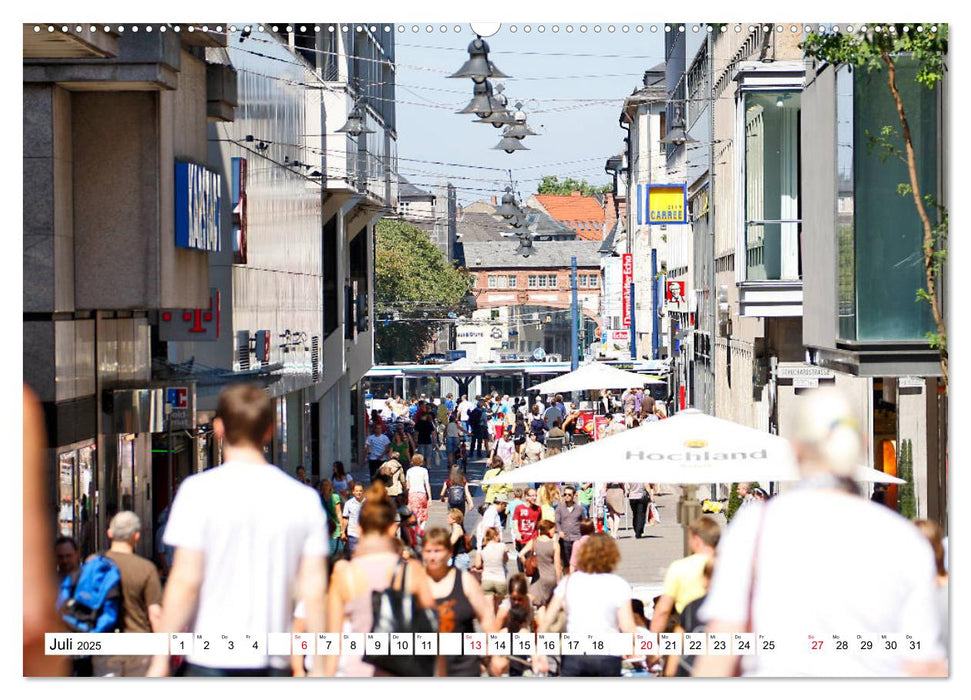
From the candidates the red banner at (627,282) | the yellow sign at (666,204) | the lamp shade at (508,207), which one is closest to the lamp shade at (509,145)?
the yellow sign at (666,204)

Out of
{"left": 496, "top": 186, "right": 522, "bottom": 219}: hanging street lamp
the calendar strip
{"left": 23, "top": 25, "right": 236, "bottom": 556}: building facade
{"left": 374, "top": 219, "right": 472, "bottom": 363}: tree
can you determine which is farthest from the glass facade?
{"left": 374, "top": 219, "right": 472, "bottom": 363}: tree

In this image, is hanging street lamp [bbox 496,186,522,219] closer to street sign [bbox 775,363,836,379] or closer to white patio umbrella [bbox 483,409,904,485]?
street sign [bbox 775,363,836,379]

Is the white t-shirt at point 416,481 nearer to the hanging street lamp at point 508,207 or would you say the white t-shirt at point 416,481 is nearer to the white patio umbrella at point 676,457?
the white patio umbrella at point 676,457

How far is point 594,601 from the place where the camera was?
27.9ft

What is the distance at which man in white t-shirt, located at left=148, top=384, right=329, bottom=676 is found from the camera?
6477 mm

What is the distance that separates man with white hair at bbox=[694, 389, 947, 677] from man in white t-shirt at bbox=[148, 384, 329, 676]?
1.57 m

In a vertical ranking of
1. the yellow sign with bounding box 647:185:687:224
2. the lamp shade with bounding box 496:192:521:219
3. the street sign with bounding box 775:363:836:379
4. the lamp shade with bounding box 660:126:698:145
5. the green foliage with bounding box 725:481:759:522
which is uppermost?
the lamp shade with bounding box 660:126:698:145

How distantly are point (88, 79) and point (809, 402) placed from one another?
25.0ft

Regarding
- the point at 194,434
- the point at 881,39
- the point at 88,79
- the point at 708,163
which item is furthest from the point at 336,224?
the point at 881,39

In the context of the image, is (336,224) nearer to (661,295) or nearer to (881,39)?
(661,295)

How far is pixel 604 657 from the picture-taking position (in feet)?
26.9

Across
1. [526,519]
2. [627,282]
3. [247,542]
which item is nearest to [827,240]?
[526,519]

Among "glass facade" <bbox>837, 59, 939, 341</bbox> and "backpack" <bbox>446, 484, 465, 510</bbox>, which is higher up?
"glass facade" <bbox>837, 59, 939, 341</bbox>

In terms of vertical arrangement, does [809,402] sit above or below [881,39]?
below
